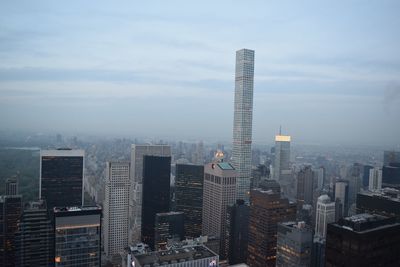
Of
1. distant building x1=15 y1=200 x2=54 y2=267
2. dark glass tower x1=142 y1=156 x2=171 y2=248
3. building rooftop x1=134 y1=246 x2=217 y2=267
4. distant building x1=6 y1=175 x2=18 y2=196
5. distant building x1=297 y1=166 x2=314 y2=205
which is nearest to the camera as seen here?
building rooftop x1=134 y1=246 x2=217 y2=267

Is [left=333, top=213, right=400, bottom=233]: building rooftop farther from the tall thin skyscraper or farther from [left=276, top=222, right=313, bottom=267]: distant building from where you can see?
the tall thin skyscraper

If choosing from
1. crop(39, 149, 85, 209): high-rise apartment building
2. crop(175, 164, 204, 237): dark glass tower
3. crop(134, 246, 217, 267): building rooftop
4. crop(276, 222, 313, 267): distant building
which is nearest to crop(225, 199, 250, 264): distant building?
crop(175, 164, 204, 237): dark glass tower

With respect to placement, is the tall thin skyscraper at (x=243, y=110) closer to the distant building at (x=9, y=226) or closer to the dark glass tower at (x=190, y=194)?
the dark glass tower at (x=190, y=194)

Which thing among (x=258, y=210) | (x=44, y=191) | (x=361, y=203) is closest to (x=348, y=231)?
(x=361, y=203)

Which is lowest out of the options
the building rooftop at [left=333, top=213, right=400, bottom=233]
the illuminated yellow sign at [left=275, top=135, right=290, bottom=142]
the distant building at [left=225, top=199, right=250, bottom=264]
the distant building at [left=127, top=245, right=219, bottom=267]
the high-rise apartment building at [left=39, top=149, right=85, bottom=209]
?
the distant building at [left=225, top=199, right=250, bottom=264]

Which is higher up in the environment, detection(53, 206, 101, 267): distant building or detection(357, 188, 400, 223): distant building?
detection(357, 188, 400, 223): distant building

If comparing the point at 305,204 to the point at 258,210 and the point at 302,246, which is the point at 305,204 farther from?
the point at 302,246

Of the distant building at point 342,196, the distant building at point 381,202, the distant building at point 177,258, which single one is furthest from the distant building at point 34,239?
the distant building at point 342,196
